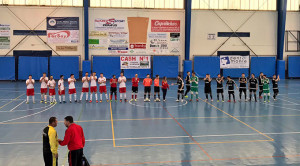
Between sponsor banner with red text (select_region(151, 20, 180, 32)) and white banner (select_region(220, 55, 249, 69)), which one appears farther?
white banner (select_region(220, 55, 249, 69))

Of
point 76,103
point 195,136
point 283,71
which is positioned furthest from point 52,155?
point 283,71

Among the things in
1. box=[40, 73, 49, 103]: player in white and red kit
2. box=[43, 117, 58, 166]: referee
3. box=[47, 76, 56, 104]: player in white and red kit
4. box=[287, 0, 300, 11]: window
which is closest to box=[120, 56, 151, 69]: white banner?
box=[40, 73, 49, 103]: player in white and red kit

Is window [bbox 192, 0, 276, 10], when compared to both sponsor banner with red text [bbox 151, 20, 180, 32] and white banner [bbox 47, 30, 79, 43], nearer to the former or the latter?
sponsor banner with red text [bbox 151, 20, 180, 32]

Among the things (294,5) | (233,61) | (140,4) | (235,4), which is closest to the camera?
(140,4)

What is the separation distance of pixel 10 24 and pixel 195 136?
2904 cm

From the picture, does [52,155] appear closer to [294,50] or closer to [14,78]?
[14,78]

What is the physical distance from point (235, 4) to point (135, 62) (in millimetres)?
13859

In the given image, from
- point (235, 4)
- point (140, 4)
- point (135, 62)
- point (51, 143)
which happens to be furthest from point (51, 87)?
point (235, 4)

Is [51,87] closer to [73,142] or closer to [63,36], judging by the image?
[73,142]

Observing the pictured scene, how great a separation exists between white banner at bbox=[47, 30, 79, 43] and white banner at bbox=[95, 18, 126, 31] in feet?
8.31

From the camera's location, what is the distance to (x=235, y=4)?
3862 cm

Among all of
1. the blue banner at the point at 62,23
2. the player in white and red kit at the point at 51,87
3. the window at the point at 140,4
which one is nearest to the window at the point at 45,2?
the blue banner at the point at 62,23

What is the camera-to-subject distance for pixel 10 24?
3534 cm

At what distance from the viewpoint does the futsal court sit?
1089cm
